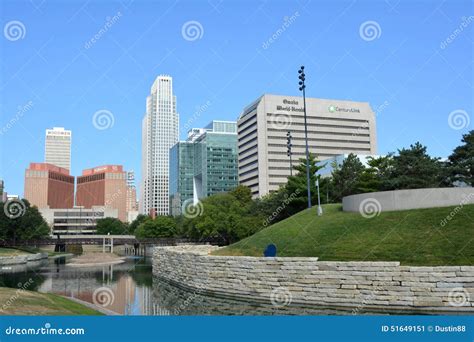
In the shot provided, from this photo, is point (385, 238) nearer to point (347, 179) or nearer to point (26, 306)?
point (26, 306)

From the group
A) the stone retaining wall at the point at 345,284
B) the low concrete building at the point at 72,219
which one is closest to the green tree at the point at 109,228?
the low concrete building at the point at 72,219

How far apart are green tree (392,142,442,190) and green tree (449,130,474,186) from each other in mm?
2321

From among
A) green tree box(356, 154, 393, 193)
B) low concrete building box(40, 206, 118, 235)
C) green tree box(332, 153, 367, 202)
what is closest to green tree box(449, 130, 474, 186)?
green tree box(356, 154, 393, 193)

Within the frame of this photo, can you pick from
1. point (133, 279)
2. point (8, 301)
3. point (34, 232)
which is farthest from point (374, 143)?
point (8, 301)

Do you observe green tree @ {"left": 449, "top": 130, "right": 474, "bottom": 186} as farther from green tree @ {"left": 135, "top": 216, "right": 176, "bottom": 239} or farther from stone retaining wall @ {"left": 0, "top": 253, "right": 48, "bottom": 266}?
green tree @ {"left": 135, "top": 216, "right": 176, "bottom": 239}

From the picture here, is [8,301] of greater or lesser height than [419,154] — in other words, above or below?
below

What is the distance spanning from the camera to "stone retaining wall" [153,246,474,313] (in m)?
18.9

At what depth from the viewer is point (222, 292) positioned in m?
26.2

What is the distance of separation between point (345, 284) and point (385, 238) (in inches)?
199

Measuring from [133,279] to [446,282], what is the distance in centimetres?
3030

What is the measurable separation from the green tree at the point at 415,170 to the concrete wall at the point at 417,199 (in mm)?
14946

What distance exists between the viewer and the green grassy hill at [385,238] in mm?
21578

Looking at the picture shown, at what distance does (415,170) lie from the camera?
1710 inches

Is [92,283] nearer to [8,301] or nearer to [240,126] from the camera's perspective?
[8,301]
